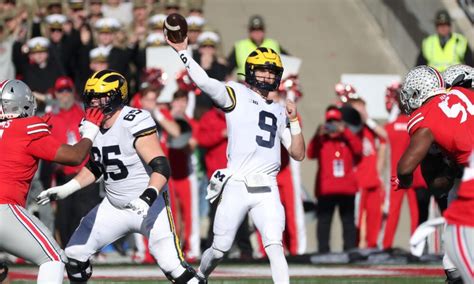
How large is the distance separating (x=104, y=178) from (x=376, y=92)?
19.0 feet

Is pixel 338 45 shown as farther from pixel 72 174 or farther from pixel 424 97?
pixel 424 97

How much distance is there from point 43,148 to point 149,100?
4.65 meters

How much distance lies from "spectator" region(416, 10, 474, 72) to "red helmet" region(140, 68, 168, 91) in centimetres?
294

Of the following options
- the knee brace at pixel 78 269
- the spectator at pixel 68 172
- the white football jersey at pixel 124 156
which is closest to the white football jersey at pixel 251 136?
the white football jersey at pixel 124 156

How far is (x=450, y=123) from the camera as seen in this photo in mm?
7223

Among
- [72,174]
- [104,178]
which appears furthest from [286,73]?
[104,178]

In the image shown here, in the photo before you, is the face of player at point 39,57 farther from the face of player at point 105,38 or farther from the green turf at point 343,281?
the green turf at point 343,281

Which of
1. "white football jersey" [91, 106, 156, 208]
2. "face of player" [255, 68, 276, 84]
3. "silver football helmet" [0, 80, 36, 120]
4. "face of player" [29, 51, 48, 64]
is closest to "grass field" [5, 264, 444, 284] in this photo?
"white football jersey" [91, 106, 156, 208]

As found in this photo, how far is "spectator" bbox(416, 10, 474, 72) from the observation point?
1393cm

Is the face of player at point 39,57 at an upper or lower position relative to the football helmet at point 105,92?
lower

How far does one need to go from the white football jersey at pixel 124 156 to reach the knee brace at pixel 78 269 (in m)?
0.48

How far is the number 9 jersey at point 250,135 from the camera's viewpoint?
911 centimetres

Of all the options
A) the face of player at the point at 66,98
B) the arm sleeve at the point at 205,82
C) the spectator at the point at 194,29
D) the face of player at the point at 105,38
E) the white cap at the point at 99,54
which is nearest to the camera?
the arm sleeve at the point at 205,82

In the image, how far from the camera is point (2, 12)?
50.5 ft
